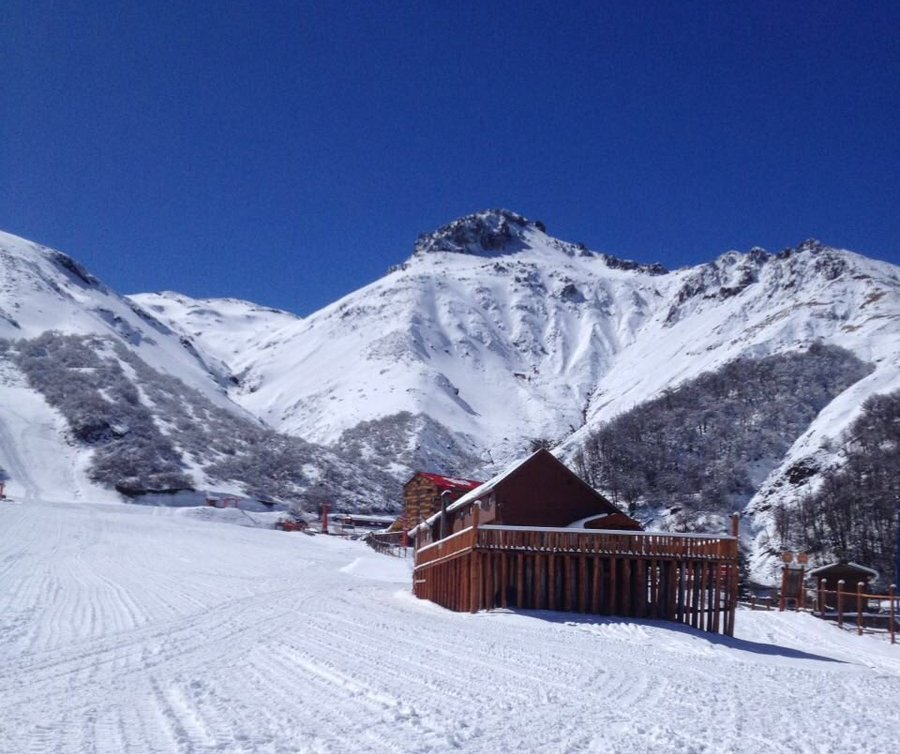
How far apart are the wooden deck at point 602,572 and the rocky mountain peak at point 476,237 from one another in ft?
514

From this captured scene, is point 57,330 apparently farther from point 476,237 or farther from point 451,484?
point 476,237

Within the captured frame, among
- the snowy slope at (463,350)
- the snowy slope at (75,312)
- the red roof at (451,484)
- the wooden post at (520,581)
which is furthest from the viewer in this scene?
the snowy slope at (463,350)

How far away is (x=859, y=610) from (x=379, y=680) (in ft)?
66.9

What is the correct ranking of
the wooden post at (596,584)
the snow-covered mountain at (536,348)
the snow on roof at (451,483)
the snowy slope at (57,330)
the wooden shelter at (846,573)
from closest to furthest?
the wooden post at (596,584) → the wooden shelter at (846,573) → the snow on roof at (451,483) → the snowy slope at (57,330) → the snow-covered mountain at (536,348)

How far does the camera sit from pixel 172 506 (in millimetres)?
59719

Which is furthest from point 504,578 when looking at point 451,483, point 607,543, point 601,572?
point 451,483

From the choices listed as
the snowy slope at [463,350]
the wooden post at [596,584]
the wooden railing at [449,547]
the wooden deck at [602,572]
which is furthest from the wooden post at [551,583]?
the snowy slope at [463,350]

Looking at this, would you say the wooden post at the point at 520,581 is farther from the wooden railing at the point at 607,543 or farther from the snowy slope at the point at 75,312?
the snowy slope at the point at 75,312

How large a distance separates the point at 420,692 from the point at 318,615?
7339 mm

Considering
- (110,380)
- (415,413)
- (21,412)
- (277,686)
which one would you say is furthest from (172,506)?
(277,686)

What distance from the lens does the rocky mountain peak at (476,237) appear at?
17538 cm

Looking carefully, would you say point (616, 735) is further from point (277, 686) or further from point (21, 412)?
point (21, 412)

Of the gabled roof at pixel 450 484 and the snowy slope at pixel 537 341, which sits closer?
the gabled roof at pixel 450 484

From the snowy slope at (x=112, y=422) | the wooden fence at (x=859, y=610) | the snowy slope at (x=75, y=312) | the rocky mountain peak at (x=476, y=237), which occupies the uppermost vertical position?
the rocky mountain peak at (x=476, y=237)
